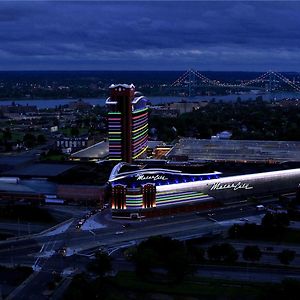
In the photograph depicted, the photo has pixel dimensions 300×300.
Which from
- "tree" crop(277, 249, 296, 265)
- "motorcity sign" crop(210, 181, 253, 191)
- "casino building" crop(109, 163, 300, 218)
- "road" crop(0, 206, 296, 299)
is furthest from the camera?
"motorcity sign" crop(210, 181, 253, 191)

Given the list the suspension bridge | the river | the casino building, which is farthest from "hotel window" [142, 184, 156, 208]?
the suspension bridge

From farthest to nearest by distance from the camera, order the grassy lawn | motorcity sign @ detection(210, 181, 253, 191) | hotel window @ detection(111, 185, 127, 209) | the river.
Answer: the river
motorcity sign @ detection(210, 181, 253, 191)
hotel window @ detection(111, 185, 127, 209)
the grassy lawn

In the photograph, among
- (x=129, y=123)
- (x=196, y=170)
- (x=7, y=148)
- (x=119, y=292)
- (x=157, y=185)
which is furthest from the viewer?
(x=7, y=148)

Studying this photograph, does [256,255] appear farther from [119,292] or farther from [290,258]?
[119,292]

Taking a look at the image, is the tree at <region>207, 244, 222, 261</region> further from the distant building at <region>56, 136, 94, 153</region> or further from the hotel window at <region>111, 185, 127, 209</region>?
the distant building at <region>56, 136, 94, 153</region>

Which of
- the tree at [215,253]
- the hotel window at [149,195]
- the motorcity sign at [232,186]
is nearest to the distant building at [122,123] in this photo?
the motorcity sign at [232,186]

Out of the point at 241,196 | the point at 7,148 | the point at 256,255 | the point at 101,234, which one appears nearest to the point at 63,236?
the point at 101,234

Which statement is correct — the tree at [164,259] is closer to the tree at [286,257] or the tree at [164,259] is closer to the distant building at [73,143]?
the tree at [286,257]
